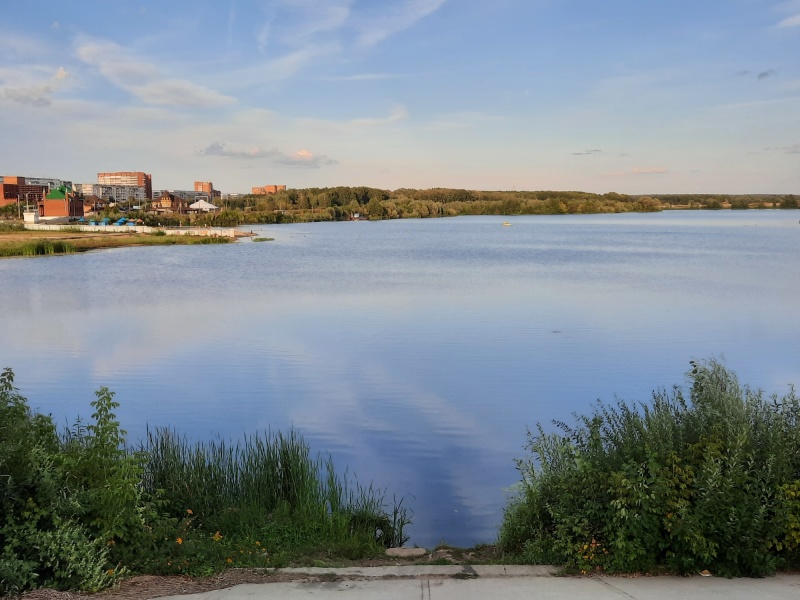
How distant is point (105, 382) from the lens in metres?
15.1

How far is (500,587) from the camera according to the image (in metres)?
4.71

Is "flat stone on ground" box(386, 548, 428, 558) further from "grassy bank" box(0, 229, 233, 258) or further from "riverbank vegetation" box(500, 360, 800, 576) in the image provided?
"grassy bank" box(0, 229, 233, 258)

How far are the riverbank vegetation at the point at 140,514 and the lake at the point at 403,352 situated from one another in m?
1.39

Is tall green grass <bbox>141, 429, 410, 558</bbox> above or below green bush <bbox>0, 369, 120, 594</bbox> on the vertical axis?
below

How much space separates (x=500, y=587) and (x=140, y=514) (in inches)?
102

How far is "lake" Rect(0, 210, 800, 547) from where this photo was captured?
10.7 metres

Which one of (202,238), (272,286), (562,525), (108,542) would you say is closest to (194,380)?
(108,542)

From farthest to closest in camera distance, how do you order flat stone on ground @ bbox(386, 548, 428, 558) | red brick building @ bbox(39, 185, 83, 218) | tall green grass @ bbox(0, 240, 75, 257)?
red brick building @ bbox(39, 185, 83, 218)
tall green grass @ bbox(0, 240, 75, 257)
flat stone on ground @ bbox(386, 548, 428, 558)

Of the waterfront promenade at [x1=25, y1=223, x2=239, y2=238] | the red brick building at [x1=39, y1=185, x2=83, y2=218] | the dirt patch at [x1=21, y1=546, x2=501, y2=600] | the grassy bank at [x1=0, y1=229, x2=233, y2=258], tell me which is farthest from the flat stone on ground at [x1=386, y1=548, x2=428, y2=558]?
the red brick building at [x1=39, y1=185, x2=83, y2=218]

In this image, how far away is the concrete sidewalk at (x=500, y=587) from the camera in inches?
180

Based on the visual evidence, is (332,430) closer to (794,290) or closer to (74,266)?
(794,290)

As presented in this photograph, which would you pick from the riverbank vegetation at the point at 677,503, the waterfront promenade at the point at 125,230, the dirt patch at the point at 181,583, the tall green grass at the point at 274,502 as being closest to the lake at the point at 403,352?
the tall green grass at the point at 274,502

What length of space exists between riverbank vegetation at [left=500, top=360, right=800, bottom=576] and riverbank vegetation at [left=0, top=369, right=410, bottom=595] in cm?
173

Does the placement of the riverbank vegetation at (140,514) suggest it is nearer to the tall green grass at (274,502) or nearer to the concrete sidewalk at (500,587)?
the tall green grass at (274,502)
